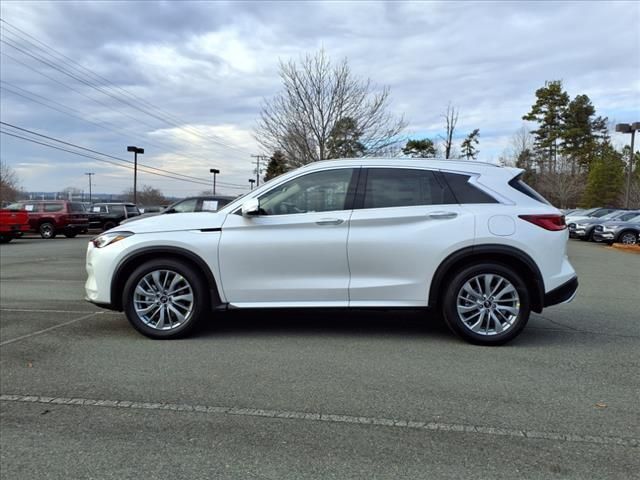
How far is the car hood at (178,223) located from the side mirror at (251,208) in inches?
11.2

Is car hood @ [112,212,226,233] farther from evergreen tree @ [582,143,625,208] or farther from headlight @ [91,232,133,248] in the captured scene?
evergreen tree @ [582,143,625,208]

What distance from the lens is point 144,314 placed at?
5.18 metres

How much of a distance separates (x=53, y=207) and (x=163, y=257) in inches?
875

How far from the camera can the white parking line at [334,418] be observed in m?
3.13

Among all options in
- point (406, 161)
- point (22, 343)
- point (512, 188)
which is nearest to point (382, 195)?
point (406, 161)

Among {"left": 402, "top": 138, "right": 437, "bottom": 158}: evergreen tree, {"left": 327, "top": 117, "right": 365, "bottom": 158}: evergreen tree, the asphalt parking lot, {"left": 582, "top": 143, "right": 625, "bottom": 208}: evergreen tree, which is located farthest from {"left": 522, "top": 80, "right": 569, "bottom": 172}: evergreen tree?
the asphalt parking lot

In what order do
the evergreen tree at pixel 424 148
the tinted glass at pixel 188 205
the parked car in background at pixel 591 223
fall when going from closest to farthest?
the tinted glass at pixel 188 205, the parked car in background at pixel 591 223, the evergreen tree at pixel 424 148

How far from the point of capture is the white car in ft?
16.2

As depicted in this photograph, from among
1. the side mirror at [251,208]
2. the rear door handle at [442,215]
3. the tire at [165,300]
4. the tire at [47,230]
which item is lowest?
the tire at [165,300]

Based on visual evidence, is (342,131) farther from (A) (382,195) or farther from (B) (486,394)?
(B) (486,394)

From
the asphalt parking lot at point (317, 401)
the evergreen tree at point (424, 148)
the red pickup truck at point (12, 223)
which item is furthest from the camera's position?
the evergreen tree at point (424, 148)

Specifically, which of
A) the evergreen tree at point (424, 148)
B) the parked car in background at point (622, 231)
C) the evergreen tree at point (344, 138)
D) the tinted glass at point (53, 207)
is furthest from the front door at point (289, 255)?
the evergreen tree at point (424, 148)

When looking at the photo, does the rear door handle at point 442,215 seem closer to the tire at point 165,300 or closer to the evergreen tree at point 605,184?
the tire at point 165,300

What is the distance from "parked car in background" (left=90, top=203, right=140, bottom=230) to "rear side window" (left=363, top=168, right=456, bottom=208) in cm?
2513
